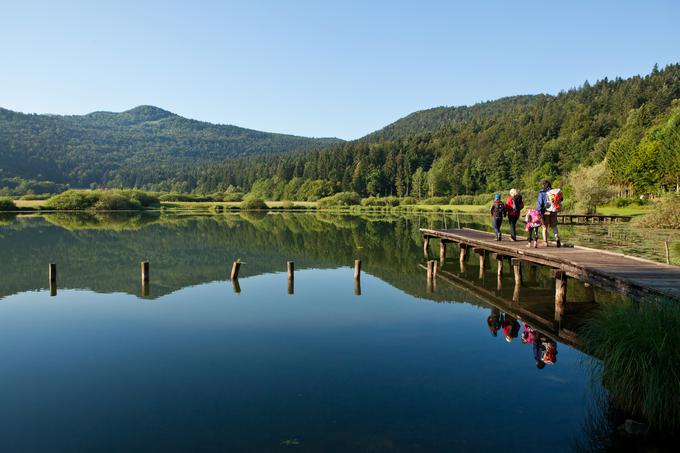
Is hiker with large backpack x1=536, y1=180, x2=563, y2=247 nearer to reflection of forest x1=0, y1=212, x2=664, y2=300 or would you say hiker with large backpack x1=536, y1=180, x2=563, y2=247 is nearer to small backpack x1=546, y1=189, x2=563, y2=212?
small backpack x1=546, y1=189, x2=563, y2=212

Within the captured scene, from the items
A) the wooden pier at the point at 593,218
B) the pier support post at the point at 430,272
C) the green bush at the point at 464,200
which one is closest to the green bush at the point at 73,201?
the green bush at the point at 464,200

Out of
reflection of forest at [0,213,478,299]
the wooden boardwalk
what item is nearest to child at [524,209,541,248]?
the wooden boardwalk

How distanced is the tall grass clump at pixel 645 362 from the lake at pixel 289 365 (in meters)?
0.86

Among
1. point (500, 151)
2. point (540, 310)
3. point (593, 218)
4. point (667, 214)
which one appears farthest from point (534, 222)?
point (500, 151)

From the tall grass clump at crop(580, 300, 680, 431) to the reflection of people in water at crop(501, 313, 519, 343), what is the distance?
4.36m

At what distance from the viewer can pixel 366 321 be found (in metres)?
15.8

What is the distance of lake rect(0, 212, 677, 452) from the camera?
8266mm

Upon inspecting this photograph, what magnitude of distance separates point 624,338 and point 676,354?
882 mm

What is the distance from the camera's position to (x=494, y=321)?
1572 centimetres

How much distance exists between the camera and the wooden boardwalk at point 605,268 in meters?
12.4

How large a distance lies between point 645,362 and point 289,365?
703cm

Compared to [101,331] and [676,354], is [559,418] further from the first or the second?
[101,331]

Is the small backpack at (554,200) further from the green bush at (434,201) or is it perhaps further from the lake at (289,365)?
the green bush at (434,201)

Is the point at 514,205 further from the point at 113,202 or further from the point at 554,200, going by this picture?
the point at 113,202
